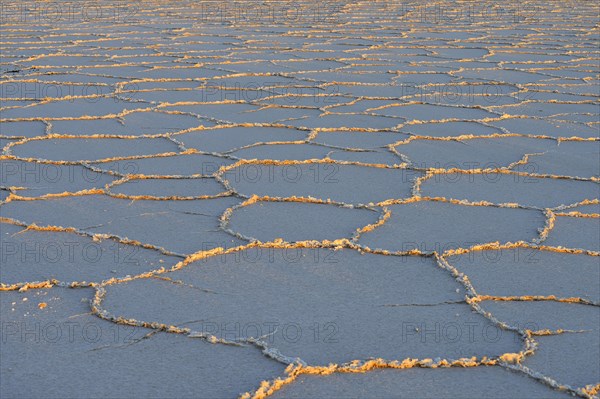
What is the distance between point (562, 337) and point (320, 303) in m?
0.44

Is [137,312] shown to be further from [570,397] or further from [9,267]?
[570,397]

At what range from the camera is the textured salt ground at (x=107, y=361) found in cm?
139

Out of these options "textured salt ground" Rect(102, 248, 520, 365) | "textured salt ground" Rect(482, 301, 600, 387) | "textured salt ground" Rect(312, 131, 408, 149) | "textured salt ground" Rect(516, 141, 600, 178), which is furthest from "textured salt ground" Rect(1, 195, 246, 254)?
"textured salt ground" Rect(516, 141, 600, 178)

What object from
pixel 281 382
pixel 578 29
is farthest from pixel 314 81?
pixel 578 29

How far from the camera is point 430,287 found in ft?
5.95

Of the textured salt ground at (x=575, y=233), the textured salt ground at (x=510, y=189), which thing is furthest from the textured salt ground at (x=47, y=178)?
the textured salt ground at (x=575, y=233)

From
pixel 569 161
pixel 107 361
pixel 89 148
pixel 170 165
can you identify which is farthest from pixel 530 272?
pixel 89 148

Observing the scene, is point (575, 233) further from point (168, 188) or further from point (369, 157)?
point (168, 188)

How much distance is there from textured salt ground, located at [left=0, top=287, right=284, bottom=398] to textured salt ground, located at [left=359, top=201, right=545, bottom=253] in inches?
25.5

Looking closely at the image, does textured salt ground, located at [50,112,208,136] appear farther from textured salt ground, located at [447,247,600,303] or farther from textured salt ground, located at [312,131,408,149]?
textured salt ground, located at [447,247,600,303]

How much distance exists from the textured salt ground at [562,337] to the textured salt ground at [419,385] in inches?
2.4

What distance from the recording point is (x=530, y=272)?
192 cm

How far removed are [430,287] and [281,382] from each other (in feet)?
1.63

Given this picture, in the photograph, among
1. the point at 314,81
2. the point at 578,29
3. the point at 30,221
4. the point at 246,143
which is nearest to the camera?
the point at 30,221
